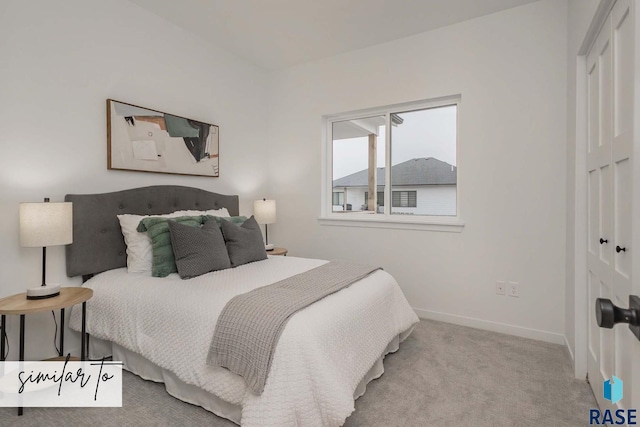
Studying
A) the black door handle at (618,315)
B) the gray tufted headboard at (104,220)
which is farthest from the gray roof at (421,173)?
the black door handle at (618,315)

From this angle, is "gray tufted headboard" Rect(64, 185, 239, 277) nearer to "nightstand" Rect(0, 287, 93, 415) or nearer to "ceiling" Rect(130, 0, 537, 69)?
"nightstand" Rect(0, 287, 93, 415)

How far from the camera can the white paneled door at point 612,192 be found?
1.26 metres

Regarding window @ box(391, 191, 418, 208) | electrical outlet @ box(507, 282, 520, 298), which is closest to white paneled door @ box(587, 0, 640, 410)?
electrical outlet @ box(507, 282, 520, 298)

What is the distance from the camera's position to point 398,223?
3320mm

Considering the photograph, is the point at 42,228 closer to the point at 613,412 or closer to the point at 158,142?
the point at 158,142

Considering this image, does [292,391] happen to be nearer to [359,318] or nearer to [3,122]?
[359,318]

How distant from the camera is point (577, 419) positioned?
1.72 m

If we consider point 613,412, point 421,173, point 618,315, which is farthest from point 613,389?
point 421,173

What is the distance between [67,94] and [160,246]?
4.15ft

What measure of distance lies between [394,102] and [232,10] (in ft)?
5.59

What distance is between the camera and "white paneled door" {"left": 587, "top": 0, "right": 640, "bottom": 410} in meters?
1.26

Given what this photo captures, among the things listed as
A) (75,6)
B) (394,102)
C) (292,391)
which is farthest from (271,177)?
(292,391)

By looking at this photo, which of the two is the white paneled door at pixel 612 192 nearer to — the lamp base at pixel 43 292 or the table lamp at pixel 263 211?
the lamp base at pixel 43 292

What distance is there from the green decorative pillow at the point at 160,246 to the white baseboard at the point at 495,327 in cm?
231
